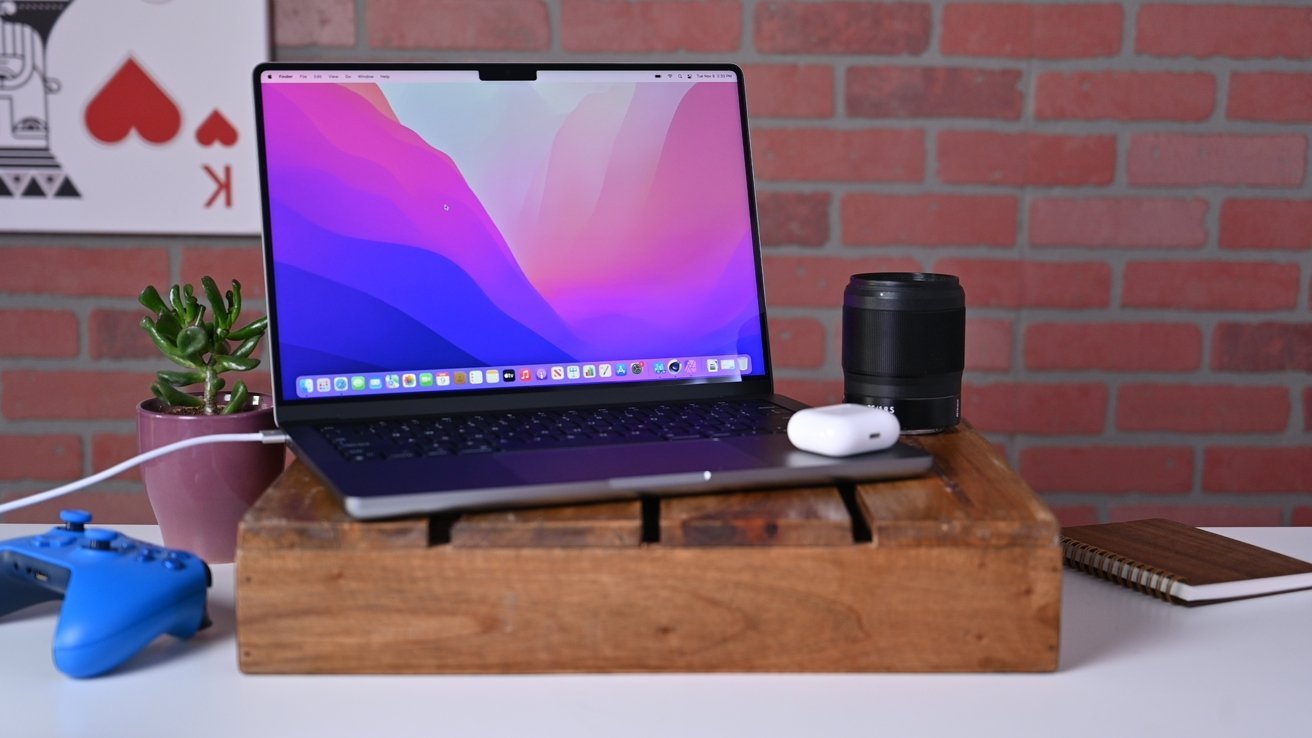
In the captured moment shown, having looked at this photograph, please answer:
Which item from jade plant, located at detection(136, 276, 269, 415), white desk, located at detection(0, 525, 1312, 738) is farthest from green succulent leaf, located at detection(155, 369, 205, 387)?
white desk, located at detection(0, 525, 1312, 738)

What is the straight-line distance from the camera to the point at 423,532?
62 centimetres

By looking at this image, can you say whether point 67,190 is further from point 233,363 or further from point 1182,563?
point 1182,563

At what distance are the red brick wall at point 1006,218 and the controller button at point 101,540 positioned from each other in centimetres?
95

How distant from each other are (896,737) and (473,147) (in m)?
0.53

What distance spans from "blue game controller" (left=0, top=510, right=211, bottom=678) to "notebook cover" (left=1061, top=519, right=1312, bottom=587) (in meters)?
0.56

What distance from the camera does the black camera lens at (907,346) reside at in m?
0.82

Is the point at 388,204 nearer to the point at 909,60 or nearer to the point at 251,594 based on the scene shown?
the point at 251,594

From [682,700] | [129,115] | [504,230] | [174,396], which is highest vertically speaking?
[129,115]

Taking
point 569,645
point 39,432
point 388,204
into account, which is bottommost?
point 39,432

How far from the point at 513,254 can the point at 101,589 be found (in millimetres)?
377

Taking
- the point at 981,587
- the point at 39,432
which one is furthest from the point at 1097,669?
the point at 39,432

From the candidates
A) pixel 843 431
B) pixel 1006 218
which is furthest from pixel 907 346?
pixel 1006 218

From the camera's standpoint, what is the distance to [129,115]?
60.8 inches

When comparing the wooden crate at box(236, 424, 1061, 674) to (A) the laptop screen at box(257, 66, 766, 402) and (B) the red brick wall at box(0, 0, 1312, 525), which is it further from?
(B) the red brick wall at box(0, 0, 1312, 525)
